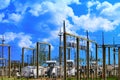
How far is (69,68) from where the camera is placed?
31.0 metres

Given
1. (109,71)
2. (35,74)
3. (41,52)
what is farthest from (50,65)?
(109,71)

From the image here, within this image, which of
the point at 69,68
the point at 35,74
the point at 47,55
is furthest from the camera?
the point at 47,55

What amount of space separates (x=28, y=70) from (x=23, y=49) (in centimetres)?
223

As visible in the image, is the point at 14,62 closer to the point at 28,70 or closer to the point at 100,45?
the point at 28,70

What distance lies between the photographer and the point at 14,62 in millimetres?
40875

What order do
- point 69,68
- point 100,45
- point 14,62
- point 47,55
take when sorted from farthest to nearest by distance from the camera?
point 14,62, point 47,55, point 69,68, point 100,45

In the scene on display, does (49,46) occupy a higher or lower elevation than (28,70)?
higher

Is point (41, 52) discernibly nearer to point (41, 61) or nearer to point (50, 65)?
point (41, 61)

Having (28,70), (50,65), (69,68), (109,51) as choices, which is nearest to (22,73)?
(28,70)

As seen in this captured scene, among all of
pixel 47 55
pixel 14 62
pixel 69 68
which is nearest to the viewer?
pixel 69 68

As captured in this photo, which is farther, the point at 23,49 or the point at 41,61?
the point at 41,61

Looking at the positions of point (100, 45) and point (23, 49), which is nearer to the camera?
point (100, 45)

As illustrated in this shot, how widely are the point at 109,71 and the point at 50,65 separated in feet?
25.0

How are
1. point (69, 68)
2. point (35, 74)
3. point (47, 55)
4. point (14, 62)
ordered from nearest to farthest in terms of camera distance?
point (69, 68) < point (35, 74) < point (47, 55) < point (14, 62)
